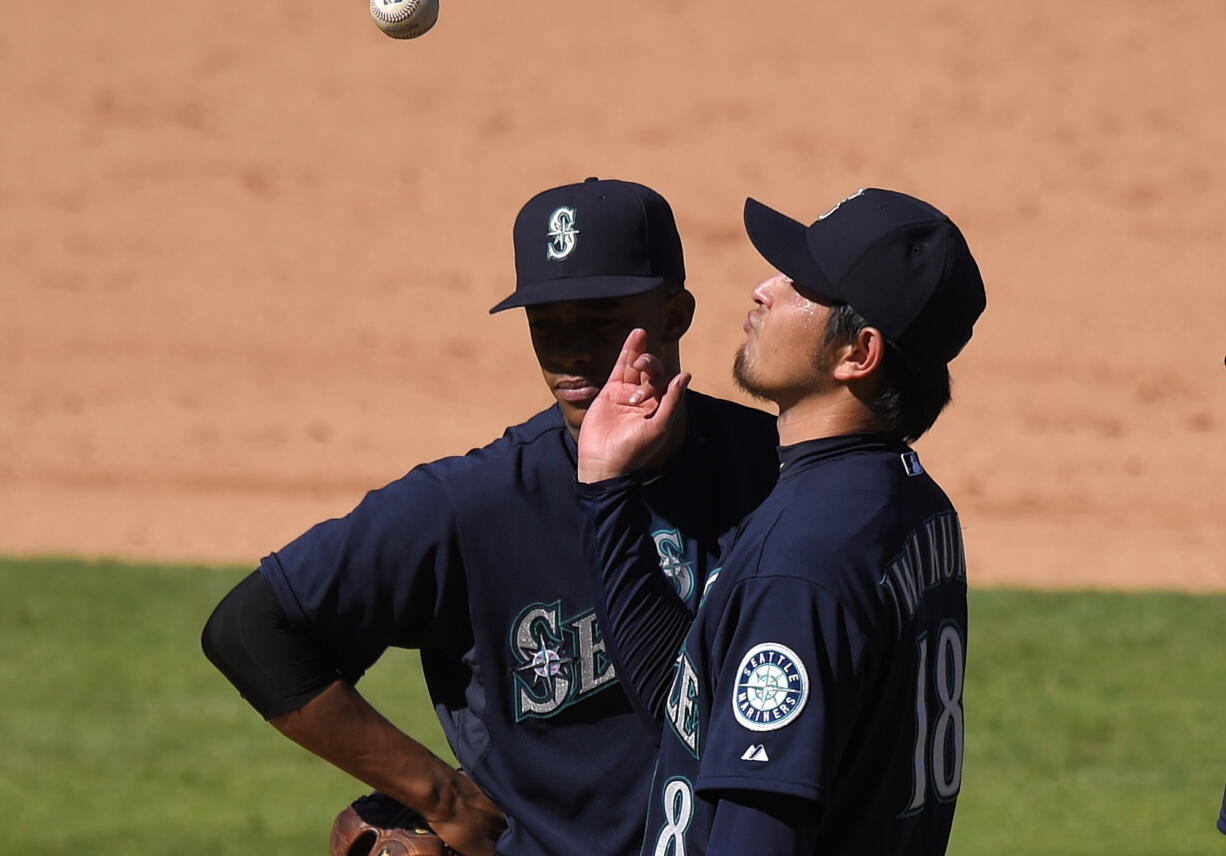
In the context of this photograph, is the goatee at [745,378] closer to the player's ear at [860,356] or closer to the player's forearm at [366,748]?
the player's ear at [860,356]

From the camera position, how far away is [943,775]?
2.78m

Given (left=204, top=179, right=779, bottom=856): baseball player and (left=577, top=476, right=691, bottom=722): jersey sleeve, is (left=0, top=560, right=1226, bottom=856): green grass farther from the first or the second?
(left=577, top=476, right=691, bottom=722): jersey sleeve

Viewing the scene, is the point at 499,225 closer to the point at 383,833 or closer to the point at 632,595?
the point at 383,833

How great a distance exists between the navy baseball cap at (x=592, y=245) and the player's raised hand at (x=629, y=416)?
27 cm

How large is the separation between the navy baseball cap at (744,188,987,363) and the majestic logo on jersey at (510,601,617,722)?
3.17ft

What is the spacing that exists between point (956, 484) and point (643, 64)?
A: 8.10 metres

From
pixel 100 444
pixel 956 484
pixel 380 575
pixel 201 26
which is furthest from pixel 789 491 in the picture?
pixel 201 26

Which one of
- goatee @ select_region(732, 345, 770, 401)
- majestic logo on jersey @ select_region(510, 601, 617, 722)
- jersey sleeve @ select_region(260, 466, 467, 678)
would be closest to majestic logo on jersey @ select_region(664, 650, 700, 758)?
goatee @ select_region(732, 345, 770, 401)

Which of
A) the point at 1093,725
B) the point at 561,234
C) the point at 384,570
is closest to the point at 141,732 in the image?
the point at 1093,725

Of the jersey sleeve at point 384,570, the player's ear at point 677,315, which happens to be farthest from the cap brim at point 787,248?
the jersey sleeve at point 384,570

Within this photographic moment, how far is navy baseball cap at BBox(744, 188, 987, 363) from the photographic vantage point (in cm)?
277

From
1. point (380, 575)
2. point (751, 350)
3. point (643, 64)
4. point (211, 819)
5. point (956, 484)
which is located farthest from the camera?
point (643, 64)

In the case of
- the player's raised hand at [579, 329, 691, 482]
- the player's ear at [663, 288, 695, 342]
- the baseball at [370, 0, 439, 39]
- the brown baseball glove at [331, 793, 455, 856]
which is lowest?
the brown baseball glove at [331, 793, 455, 856]

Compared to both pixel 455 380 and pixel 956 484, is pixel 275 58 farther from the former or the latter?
pixel 956 484
